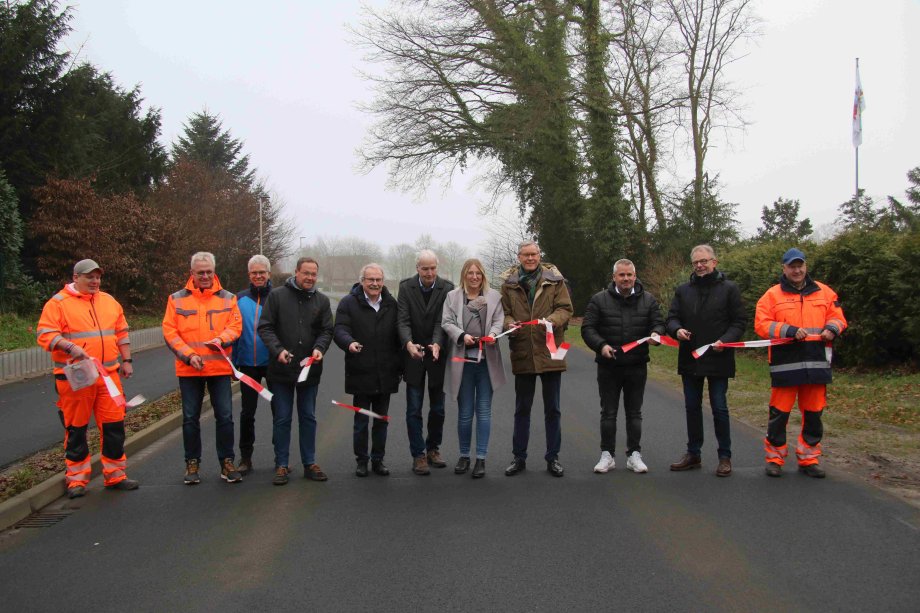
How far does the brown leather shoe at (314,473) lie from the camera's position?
6.75 meters

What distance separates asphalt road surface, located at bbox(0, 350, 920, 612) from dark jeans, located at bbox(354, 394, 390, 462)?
24 centimetres

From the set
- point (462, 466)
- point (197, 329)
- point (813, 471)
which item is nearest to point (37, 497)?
point (197, 329)

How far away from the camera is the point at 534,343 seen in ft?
22.4

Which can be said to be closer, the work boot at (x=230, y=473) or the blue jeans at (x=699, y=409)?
the work boot at (x=230, y=473)

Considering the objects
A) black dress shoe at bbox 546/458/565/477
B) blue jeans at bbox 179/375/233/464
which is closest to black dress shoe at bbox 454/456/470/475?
black dress shoe at bbox 546/458/565/477

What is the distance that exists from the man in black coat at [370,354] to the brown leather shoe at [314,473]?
320 millimetres

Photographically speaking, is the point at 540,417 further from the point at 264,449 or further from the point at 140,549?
the point at 140,549

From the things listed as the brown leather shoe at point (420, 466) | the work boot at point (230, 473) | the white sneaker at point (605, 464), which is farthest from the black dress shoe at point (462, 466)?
the work boot at point (230, 473)

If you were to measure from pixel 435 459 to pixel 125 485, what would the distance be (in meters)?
2.71

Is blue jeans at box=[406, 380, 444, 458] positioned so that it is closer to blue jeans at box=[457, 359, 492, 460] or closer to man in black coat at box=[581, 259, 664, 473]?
blue jeans at box=[457, 359, 492, 460]

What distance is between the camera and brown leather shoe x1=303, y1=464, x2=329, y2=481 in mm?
6754

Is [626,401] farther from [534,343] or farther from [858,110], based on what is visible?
[858,110]

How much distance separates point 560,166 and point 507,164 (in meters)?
2.71

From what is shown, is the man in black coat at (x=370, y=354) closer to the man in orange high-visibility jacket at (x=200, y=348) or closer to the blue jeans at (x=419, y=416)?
the blue jeans at (x=419, y=416)
